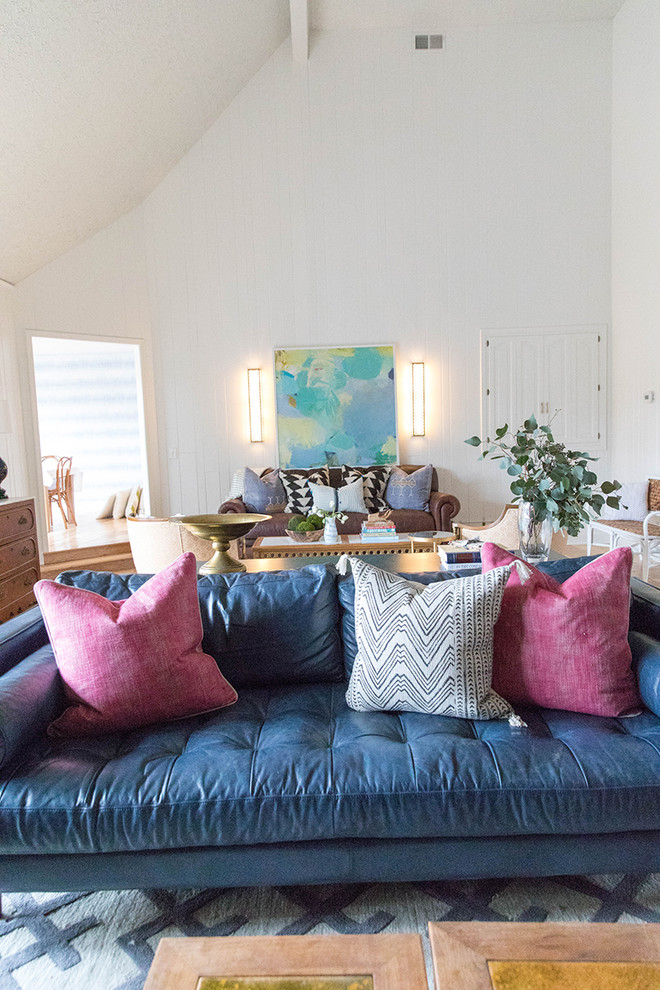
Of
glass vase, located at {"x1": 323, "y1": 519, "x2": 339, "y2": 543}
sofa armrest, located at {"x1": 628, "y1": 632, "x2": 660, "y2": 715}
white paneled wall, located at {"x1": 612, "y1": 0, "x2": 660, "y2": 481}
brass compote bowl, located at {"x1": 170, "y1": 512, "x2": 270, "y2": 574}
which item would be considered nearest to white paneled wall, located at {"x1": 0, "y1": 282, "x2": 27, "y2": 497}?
glass vase, located at {"x1": 323, "y1": 519, "x2": 339, "y2": 543}

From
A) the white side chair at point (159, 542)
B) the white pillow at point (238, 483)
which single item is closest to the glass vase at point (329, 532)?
the white side chair at point (159, 542)

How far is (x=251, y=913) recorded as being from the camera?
1.79 m

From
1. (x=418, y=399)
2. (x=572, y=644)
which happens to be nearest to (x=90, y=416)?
(x=418, y=399)

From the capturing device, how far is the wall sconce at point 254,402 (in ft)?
23.4

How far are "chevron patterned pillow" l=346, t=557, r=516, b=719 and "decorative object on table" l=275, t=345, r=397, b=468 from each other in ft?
16.9

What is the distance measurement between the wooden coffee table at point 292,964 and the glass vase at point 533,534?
1.58 metres

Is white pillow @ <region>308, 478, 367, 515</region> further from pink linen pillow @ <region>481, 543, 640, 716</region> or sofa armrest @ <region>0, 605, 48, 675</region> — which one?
pink linen pillow @ <region>481, 543, 640, 716</region>

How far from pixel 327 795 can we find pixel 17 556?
3.49m

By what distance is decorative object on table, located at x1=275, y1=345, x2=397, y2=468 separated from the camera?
279 inches

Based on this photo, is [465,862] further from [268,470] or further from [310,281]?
[310,281]

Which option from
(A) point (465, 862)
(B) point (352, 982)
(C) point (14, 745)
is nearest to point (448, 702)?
(A) point (465, 862)

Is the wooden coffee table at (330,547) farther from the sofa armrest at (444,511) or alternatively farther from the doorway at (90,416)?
the doorway at (90,416)

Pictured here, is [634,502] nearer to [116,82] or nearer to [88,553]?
[88,553]

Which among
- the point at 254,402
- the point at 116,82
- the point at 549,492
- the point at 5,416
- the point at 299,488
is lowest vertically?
the point at 299,488
